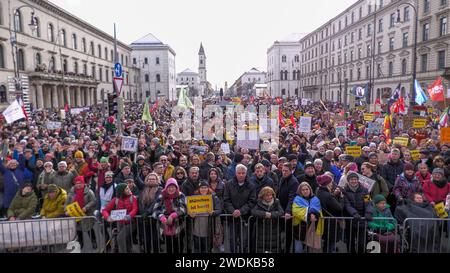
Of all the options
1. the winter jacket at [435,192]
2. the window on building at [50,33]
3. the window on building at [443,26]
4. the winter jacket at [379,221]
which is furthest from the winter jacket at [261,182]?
the window on building at [50,33]

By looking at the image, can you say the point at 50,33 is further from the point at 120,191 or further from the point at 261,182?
the point at 261,182

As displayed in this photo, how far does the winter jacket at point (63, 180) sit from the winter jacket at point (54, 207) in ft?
2.97

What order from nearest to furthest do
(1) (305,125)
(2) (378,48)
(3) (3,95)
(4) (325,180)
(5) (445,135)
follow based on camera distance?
(4) (325,180), (5) (445,135), (1) (305,125), (3) (3,95), (2) (378,48)

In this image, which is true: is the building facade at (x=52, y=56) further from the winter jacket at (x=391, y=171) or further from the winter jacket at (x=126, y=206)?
the winter jacket at (x=391, y=171)

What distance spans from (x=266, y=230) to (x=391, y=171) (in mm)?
3739

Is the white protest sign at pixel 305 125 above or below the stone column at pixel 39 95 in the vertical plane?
below

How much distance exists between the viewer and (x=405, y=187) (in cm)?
586

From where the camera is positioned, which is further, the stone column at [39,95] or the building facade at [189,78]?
the building facade at [189,78]

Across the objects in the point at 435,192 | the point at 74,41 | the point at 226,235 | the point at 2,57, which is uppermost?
the point at 74,41

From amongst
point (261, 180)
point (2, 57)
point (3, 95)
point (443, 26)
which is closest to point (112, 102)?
point (261, 180)

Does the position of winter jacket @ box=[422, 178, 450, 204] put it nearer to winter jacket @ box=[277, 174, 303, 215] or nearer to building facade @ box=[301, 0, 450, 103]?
winter jacket @ box=[277, 174, 303, 215]

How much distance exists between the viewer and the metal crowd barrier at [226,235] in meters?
4.84
